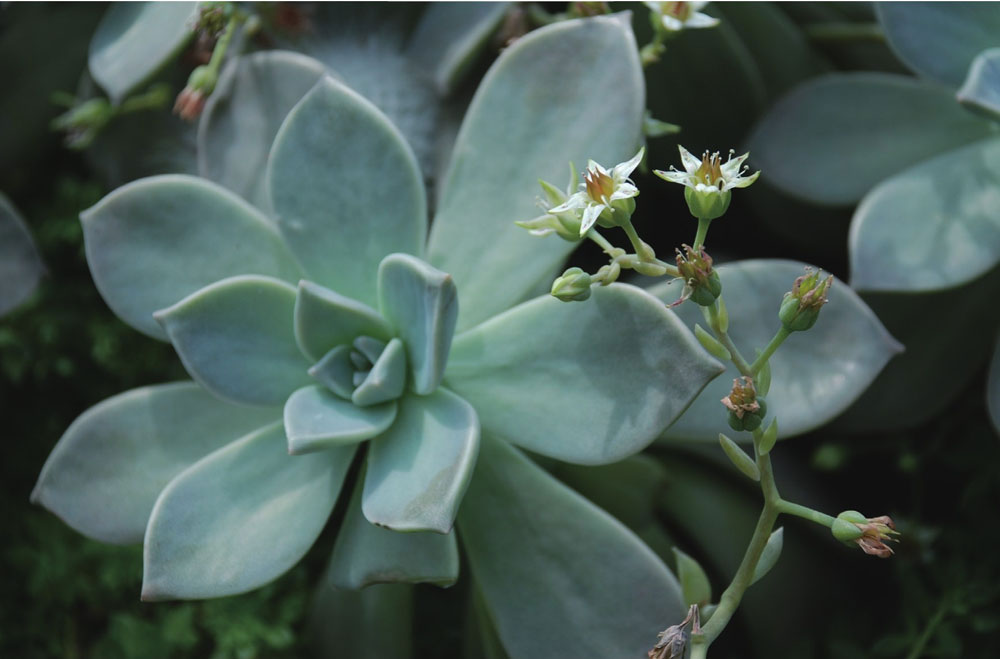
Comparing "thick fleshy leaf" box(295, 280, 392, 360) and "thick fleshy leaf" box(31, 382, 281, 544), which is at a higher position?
"thick fleshy leaf" box(295, 280, 392, 360)

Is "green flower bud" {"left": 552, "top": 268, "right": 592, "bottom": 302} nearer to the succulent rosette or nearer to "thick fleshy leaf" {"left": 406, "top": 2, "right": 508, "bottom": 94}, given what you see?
the succulent rosette

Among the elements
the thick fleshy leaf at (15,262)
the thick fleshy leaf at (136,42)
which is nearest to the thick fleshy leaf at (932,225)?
the thick fleshy leaf at (136,42)

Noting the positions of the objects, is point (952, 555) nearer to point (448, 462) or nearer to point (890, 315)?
point (890, 315)

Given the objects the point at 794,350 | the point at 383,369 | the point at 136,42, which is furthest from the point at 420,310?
the point at 136,42

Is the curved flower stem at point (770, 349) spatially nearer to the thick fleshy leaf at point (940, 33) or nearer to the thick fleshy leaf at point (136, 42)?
the thick fleshy leaf at point (940, 33)

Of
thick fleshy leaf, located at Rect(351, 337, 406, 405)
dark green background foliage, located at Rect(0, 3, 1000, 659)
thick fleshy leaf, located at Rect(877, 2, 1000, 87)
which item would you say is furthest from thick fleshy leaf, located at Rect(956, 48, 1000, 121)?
thick fleshy leaf, located at Rect(351, 337, 406, 405)

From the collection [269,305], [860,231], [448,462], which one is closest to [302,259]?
[269,305]
